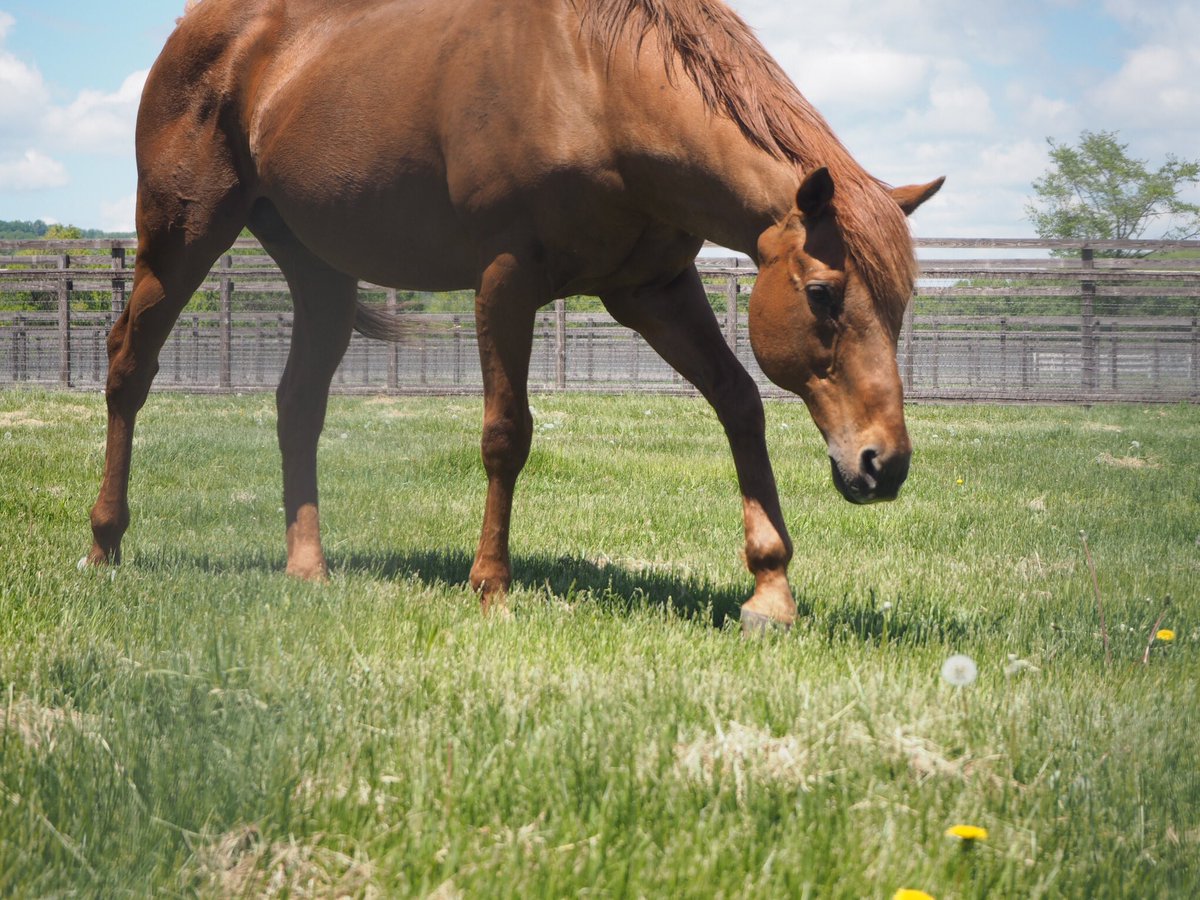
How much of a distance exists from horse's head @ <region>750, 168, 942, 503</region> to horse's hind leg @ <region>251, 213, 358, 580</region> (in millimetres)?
2272

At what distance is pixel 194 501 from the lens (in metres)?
5.84

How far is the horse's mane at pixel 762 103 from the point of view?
9.71 ft

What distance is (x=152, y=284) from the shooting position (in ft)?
14.8

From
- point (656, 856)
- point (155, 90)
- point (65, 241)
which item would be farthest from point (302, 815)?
point (65, 241)

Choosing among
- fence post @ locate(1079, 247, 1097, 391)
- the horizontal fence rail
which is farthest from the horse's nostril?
fence post @ locate(1079, 247, 1097, 391)

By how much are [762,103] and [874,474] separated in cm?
113

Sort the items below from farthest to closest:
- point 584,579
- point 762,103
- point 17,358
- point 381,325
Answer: point 17,358 → point 381,325 → point 584,579 → point 762,103

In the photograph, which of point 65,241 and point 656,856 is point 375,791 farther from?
point 65,241

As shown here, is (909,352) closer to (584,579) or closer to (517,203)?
(584,579)

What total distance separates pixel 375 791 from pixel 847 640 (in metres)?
1.72

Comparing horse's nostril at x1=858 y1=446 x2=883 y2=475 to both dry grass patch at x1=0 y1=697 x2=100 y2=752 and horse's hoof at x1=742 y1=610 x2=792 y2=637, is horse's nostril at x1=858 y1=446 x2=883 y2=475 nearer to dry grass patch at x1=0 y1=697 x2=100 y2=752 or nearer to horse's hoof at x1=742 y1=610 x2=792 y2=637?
horse's hoof at x1=742 y1=610 x2=792 y2=637

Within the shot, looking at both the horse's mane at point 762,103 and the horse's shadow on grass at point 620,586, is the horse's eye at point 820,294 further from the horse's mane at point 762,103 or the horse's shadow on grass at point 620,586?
the horse's shadow on grass at point 620,586

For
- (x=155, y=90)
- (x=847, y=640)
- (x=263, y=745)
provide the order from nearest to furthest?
(x=263, y=745)
(x=847, y=640)
(x=155, y=90)

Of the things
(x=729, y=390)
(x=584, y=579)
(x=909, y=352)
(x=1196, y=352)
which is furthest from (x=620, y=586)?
(x=1196, y=352)
